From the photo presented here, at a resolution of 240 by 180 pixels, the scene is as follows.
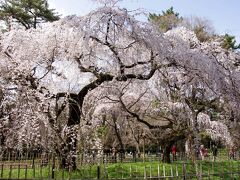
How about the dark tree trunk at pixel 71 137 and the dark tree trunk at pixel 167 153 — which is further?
the dark tree trunk at pixel 167 153

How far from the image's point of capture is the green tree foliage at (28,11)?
2766 centimetres

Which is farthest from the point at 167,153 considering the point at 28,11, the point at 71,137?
the point at 28,11

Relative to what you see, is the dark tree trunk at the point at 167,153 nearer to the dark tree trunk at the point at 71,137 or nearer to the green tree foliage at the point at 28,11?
the dark tree trunk at the point at 71,137

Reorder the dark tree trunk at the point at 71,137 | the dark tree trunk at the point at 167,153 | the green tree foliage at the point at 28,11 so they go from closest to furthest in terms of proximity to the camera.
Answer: the dark tree trunk at the point at 71,137, the dark tree trunk at the point at 167,153, the green tree foliage at the point at 28,11

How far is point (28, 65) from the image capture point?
1043cm

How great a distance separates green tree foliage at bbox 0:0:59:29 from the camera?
27.7m

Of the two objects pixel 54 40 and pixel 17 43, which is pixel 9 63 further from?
pixel 54 40

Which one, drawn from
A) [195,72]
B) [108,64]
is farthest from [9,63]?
[195,72]

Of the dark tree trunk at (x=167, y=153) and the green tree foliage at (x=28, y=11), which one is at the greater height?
the green tree foliage at (x=28, y=11)

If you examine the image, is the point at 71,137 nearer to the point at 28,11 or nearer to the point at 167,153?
the point at 167,153

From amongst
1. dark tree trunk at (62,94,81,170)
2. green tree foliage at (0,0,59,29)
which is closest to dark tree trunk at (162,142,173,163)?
dark tree trunk at (62,94,81,170)

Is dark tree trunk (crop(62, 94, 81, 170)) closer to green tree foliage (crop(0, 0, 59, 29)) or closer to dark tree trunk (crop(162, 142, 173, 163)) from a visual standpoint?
dark tree trunk (crop(162, 142, 173, 163))

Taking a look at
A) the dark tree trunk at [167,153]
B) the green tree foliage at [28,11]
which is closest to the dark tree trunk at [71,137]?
the dark tree trunk at [167,153]

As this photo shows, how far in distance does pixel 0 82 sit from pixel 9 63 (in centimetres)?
68
